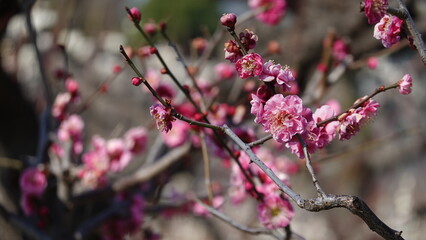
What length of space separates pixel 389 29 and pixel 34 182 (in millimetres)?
1460

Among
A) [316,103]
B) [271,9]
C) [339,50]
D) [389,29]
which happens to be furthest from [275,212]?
[271,9]

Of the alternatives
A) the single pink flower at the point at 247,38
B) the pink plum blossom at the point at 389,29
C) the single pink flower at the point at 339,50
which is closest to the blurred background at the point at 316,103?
the single pink flower at the point at 339,50

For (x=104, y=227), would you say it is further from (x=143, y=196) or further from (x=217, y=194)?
(x=217, y=194)

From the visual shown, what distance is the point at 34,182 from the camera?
1.89 metres

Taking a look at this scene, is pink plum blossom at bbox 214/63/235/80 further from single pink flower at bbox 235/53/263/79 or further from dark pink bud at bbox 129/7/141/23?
single pink flower at bbox 235/53/263/79

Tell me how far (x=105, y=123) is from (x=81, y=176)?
462 cm

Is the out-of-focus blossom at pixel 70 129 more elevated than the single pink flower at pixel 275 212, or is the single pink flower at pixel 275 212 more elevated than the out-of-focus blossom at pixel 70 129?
the out-of-focus blossom at pixel 70 129

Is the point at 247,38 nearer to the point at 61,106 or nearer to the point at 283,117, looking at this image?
the point at 283,117

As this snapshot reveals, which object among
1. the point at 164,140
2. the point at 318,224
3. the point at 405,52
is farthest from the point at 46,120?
the point at 405,52

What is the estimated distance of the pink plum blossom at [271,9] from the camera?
6.62 feet

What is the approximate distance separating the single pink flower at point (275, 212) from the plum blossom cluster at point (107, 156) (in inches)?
35.5

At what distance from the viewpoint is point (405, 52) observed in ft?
15.3

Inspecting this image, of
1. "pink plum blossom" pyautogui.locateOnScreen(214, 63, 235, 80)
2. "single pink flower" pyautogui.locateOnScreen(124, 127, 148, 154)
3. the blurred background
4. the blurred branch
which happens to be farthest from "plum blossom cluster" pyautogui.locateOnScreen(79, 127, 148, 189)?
the blurred branch

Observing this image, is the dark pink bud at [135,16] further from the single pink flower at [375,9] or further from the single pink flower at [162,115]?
the single pink flower at [375,9]
